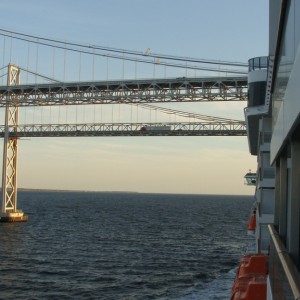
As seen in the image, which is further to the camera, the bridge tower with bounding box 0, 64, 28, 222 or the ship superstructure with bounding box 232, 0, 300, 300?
the bridge tower with bounding box 0, 64, 28, 222

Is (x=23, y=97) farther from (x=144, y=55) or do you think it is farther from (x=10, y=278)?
(x=10, y=278)

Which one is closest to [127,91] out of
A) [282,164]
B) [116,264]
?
[116,264]

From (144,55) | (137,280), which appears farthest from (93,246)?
(144,55)

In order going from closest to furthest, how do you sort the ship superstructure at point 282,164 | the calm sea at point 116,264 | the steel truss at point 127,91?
the ship superstructure at point 282,164 → the calm sea at point 116,264 → the steel truss at point 127,91

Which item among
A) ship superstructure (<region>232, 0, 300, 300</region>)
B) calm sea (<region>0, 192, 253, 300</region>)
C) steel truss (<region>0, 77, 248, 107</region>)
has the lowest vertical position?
calm sea (<region>0, 192, 253, 300</region>)

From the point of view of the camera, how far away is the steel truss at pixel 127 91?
55000 millimetres

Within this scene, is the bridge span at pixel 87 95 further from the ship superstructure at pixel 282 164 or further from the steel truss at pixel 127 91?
the ship superstructure at pixel 282 164

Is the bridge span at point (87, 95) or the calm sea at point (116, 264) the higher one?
the bridge span at point (87, 95)

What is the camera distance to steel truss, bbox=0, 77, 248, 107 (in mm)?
55000

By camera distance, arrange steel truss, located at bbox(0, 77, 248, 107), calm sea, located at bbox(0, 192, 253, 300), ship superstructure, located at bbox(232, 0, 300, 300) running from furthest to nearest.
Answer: steel truss, located at bbox(0, 77, 248, 107) → calm sea, located at bbox(0, 192, 253, 300) → ship superstructure, located at bbox(232, 0, 300, 300)

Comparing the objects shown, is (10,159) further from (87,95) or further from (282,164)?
(282,164)

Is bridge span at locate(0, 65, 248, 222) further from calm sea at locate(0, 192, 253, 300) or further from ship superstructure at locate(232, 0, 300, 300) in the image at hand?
ship superstructure at locate(232, 0, 300, 300)

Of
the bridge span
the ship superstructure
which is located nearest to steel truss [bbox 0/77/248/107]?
the bridge span

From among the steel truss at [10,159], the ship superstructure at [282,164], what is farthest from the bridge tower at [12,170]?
the ship superstructure at [282,164]
